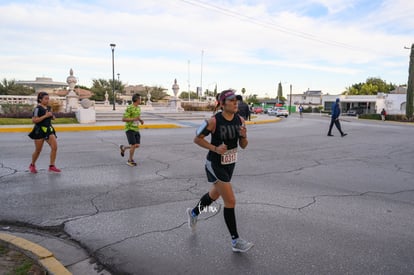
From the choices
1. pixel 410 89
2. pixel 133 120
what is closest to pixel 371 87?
Result: pixel 410 89

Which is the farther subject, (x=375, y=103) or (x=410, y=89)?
(x=375, y=103)

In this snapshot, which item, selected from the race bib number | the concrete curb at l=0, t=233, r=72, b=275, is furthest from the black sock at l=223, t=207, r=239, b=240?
the concrete curb at l=0, t=233, r=72, b=275

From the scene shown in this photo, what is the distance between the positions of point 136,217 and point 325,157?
695cm

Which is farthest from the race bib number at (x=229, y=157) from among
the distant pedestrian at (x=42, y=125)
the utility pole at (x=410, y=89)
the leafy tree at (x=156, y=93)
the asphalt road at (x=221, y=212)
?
the leafy tree at (x=156, y=93)

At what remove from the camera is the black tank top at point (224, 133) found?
140 inches

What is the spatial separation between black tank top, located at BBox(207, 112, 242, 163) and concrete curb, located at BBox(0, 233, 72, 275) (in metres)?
1.86

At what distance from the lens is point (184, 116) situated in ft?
92.5

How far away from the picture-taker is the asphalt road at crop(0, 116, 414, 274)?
11.0ft

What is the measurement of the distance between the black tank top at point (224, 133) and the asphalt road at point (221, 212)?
1071 millimetres

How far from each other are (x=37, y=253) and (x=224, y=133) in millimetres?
2287

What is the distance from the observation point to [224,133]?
355 cm

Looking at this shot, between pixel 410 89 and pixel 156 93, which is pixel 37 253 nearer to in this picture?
pixel 410 89

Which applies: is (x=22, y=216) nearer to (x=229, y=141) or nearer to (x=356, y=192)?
(x=229, y=141)

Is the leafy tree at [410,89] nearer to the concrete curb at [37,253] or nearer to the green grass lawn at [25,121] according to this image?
the green grass lawn at [25,121]
